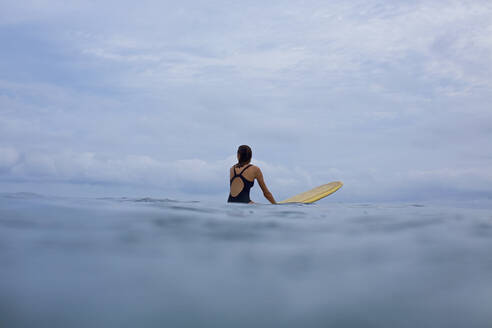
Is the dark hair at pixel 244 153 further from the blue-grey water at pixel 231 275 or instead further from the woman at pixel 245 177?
the blue-grey water at pixel 231 275

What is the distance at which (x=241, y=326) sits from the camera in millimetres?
2748

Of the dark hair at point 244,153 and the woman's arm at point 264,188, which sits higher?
the dark hair at point 244,153

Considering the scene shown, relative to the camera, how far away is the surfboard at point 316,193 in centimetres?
1000

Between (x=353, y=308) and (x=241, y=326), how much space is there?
84 cm

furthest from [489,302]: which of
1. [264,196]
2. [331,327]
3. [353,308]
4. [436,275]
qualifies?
[264,196]

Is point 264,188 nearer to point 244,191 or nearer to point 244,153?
point 244,191

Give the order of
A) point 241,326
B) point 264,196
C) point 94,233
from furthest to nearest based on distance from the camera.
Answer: point 264,196, point 94,233, point 241,326

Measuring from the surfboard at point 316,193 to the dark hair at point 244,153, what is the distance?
1.59m

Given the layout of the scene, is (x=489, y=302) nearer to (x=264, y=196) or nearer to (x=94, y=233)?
(x=94, y=233)

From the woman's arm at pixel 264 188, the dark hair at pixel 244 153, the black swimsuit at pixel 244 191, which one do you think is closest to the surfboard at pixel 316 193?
the woman's arm at pixel 264 188

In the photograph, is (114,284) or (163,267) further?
(163,267)

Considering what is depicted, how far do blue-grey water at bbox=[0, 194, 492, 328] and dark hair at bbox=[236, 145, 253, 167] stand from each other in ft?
13.6

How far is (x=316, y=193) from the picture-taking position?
10.6m

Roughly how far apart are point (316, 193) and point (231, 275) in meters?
7.65
